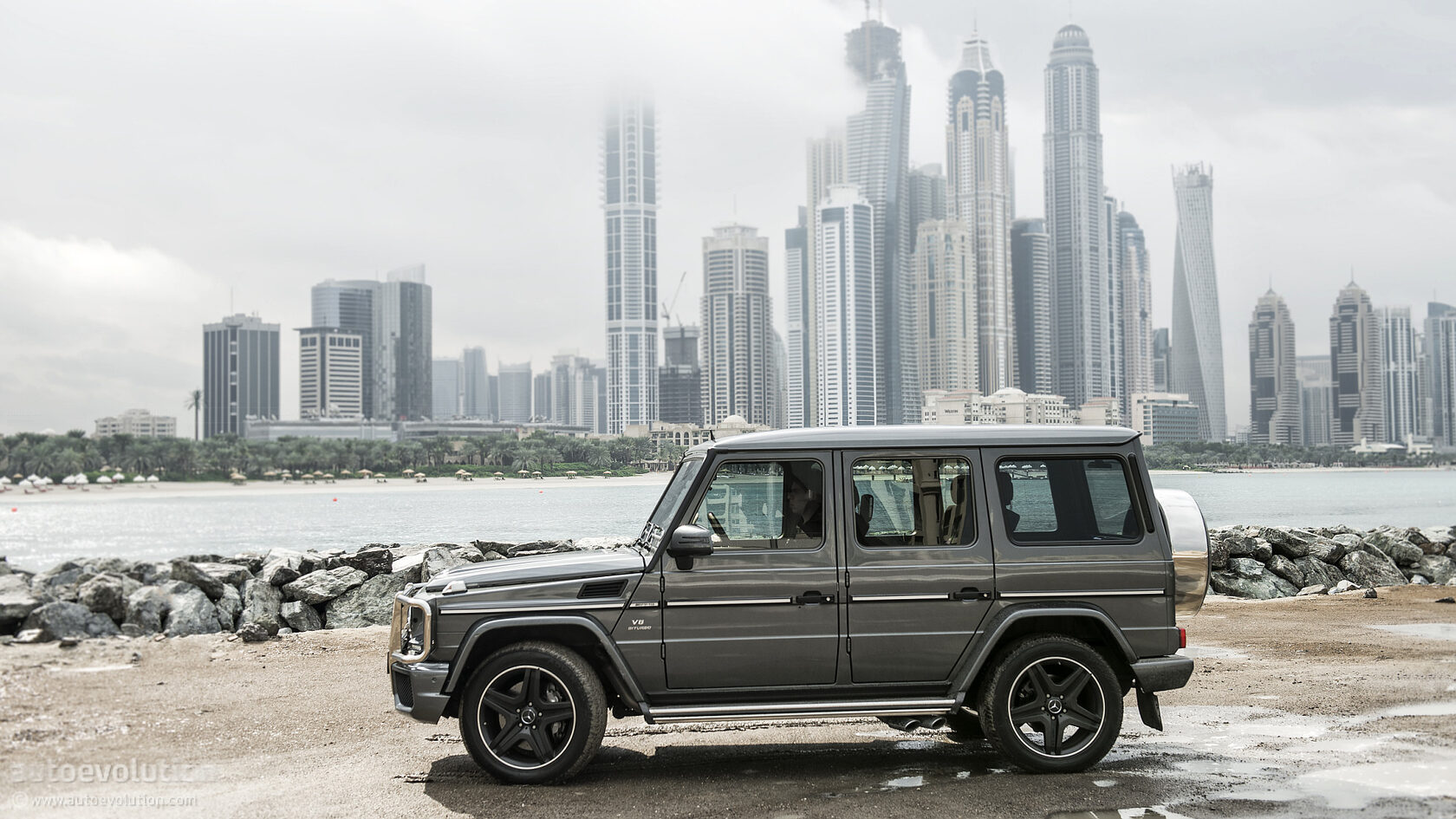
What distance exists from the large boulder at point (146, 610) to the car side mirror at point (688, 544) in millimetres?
10738

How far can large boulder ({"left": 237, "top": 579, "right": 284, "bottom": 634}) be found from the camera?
15083mm

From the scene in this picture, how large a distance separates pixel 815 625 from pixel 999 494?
1423 mm

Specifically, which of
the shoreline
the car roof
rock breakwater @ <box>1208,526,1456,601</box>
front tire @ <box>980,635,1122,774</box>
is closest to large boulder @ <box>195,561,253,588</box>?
the car roof

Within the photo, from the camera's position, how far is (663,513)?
6.89m

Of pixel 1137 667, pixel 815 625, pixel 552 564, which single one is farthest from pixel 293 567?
pixel 1137 667

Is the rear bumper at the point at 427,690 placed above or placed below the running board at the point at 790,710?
above

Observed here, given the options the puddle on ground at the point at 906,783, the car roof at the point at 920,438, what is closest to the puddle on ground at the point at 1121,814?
the puddle on ground at the point at 906,783

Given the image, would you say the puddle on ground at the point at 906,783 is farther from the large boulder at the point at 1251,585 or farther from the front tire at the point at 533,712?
the large boulder at the point at 1251,585

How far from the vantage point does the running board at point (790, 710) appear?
641 cm

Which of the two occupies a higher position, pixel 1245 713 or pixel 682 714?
pixel 682 714

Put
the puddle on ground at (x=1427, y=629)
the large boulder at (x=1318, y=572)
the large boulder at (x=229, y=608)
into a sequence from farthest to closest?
the large boulder at (x=1318, y=572)
the large boulder at (x=229, y=608)
the puddle on ground at (x=1427, y=629)

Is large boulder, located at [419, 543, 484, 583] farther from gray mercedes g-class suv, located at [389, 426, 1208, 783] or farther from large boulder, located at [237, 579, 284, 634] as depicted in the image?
gray mercedes g-class suv, located at [389, 426, 1208, 783]

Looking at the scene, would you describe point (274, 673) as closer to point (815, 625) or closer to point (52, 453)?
point (815, 625)

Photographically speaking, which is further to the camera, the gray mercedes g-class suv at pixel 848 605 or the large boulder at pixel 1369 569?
the large boulder at pixel 1369 569
